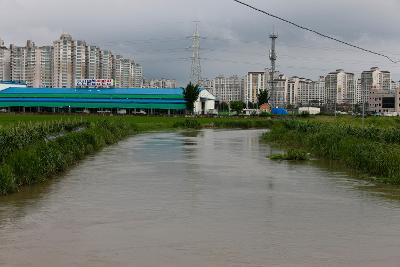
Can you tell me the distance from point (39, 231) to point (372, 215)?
26.8 feet

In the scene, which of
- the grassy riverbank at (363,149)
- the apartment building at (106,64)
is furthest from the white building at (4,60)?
the grassy riverbank at (363,149)

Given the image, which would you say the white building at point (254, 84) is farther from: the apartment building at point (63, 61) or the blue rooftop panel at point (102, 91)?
the blue rooftop panel at point (102, 91)

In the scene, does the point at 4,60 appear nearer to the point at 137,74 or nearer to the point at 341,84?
the point at 137,74

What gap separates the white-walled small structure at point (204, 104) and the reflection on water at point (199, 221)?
277 feet

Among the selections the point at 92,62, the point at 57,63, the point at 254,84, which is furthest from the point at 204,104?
the point at 254,84

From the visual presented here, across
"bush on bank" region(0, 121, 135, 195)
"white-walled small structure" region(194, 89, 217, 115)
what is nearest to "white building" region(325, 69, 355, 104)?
"white-walled small structure" region(194, 89, 217, 115)

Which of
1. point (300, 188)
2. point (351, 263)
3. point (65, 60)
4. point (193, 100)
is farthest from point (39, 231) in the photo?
point (65, 60)

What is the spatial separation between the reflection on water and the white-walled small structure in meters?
84.4

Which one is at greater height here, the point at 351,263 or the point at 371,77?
the point at 371,77

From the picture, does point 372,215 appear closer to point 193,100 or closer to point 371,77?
point 193,100

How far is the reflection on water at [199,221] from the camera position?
31.4ft

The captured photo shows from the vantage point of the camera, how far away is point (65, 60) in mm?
142000

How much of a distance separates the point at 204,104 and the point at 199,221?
9766cm

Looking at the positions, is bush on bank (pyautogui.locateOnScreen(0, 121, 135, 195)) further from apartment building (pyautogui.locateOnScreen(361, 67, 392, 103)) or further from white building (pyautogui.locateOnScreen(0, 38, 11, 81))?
apartment building (pyautogui.locateOnScreen(361, 67, 392, 103))
